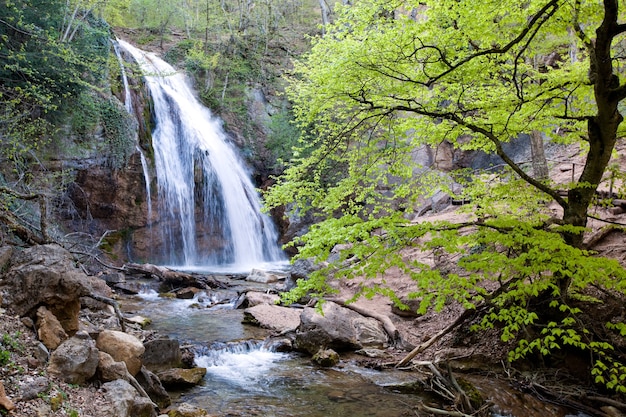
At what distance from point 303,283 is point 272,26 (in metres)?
30.7

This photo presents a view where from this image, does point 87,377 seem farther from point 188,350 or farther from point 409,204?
point 409,204

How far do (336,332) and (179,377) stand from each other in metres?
3.09

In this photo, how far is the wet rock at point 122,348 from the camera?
4887 millimetres

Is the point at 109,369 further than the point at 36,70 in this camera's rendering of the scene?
No

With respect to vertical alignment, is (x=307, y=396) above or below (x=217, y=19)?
below

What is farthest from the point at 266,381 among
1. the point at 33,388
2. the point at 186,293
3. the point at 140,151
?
the point at 140,151

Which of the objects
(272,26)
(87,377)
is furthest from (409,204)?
(272,26)

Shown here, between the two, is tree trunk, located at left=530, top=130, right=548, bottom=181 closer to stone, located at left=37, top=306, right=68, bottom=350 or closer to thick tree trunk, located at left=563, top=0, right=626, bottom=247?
thick tree trunk, located at left=563, top=0, right=626, bottom=247

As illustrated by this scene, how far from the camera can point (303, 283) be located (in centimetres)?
455

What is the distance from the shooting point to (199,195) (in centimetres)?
1923

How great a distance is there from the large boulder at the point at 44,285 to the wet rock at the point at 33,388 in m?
1.11

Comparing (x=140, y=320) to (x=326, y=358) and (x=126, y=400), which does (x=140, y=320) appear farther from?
(x=126, y=400)

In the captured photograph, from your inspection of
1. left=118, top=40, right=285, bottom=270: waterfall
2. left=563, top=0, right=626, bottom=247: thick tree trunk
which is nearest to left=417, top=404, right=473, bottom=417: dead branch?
left=563, top=0, right=626, bottom=247: thick tree trunk

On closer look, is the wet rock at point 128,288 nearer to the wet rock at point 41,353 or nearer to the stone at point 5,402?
the wet rock at point 41,353
